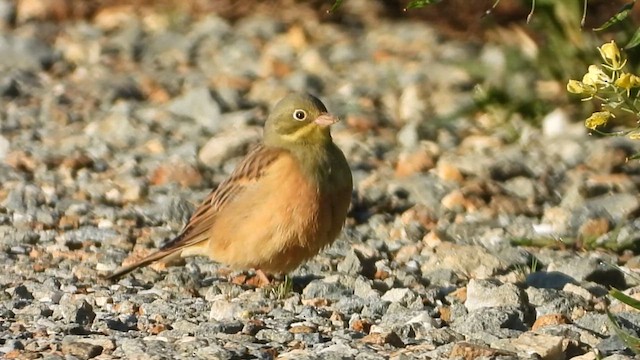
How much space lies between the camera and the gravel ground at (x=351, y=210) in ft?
20.0

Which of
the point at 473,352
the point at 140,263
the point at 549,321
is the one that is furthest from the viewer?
the point at 140,263

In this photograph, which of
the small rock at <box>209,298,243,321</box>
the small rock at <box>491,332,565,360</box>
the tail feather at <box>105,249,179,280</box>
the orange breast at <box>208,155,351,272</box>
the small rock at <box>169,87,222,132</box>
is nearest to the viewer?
the small rock at <box>491,332,565,360</box>

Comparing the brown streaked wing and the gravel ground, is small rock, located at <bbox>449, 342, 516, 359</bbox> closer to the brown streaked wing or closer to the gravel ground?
the gravel ground

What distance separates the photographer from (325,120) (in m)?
7.52

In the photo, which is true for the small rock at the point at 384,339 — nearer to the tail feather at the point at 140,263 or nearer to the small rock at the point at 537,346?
the small rock at the point at 537,346

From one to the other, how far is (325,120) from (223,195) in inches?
25.1

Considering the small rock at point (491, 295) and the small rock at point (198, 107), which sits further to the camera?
the small rock at point (198, 107)

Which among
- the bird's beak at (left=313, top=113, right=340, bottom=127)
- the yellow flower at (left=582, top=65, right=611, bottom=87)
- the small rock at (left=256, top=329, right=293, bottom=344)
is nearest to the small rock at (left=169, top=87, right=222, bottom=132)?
the bird's beak at (left=313, top=113, right=340, bottom=127)

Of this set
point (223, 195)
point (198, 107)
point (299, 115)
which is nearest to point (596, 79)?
point (299, 115)

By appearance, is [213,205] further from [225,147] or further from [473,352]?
[473,352]

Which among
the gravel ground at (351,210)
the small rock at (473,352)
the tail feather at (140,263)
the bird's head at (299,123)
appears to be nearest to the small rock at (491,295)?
the gravel ground at (351,210)

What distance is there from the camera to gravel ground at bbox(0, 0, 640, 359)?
6.09 metres

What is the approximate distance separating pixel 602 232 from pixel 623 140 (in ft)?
6.01

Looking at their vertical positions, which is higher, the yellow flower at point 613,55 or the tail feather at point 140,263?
the yellow flower at point 613,55
